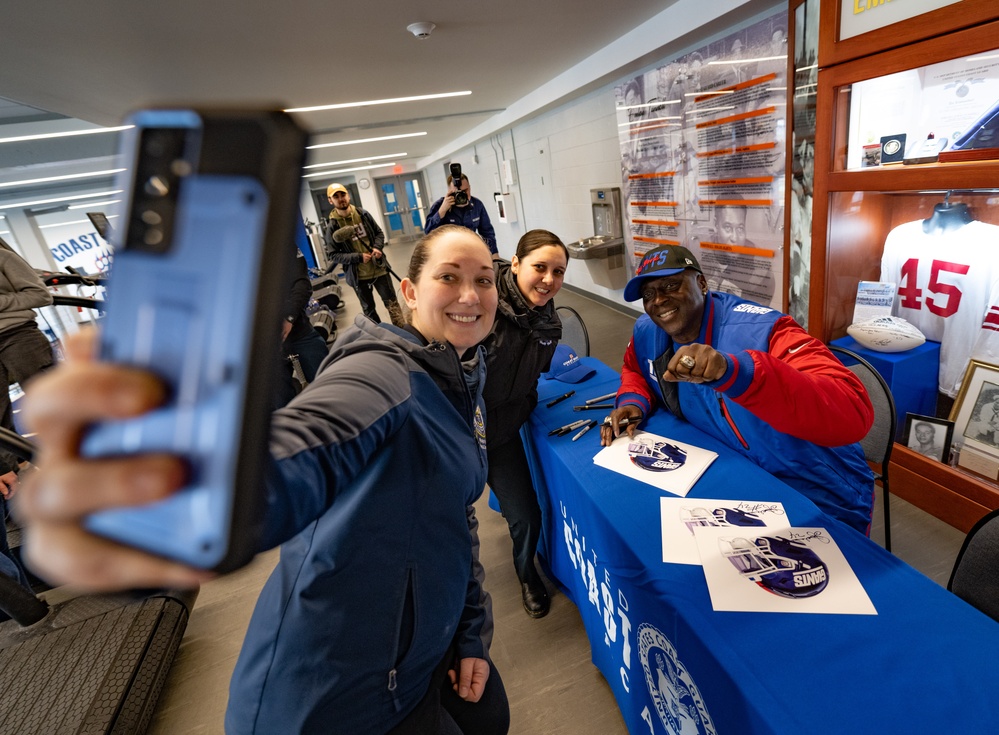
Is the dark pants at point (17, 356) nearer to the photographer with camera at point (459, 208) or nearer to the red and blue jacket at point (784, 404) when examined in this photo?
the photographer with camera at point (459, 208)

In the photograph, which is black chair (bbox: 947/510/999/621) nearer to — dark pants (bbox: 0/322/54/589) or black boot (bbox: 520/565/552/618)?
black boot (bbox: 520/565/552/618)

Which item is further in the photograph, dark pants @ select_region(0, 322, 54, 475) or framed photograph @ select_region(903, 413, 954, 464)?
dark pants @ select_region(0, 322, 54, 475)

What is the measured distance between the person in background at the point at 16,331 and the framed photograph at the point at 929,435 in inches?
190

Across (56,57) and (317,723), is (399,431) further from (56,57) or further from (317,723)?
(56,57)

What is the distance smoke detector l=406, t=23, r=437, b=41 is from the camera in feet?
9.73

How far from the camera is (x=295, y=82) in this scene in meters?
4.03

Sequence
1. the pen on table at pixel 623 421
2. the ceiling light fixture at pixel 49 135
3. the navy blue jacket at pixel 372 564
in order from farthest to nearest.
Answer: the ceiling light fixture at pixel 49 135 → the pen on table at pixel 623 421 → the navy blue jacket at pixel 372 564

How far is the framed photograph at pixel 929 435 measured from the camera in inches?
85.4

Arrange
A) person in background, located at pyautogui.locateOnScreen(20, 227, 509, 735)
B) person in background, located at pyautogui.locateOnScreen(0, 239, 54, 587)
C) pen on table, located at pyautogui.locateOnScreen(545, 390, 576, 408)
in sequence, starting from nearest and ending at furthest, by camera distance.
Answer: person in background, located at pyautogui.locateOnScreen(20, 227, 509, 735) → pen on table, located at pyautogui.locateOnScreen(545, 390, 576, 408) → person in background, located at pyautogui.locateOnScreen(0, 239, 54, 587)

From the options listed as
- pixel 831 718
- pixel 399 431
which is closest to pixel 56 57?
pixel 399 431

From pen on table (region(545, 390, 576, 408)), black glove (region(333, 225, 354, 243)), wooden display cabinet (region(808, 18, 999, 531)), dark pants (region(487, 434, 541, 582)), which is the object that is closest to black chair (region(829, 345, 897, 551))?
wooden display cabinet (region(808, 18, 999, 531))

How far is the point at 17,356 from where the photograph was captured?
259cm

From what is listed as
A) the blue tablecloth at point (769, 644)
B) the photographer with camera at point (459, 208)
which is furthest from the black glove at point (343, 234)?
the blue tablecloth at point (769, 644)

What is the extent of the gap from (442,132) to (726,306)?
28.5 ft
